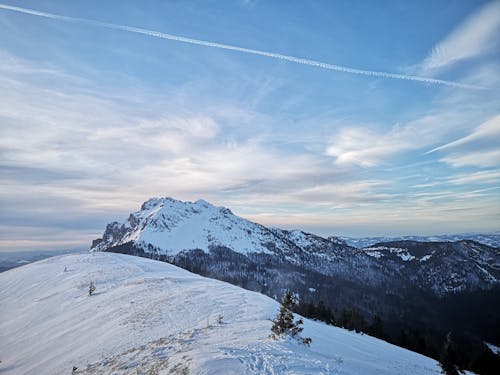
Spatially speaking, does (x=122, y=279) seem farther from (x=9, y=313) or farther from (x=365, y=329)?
(x=365, y=329)

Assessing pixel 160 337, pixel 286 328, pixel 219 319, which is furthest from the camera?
pixel 219 319

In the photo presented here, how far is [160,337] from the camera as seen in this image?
17875 millimetres

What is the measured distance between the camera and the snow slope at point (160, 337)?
1241cm

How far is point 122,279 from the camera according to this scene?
129 feet

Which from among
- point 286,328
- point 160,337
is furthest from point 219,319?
point 286,328

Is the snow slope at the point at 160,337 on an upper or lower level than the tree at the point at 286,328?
lower

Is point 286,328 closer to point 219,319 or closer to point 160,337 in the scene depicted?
point 219,319

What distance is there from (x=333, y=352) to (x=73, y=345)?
17.2 m

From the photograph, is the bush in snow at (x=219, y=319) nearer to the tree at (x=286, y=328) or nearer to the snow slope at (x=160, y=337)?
the snow slope at (x=160, y=337)

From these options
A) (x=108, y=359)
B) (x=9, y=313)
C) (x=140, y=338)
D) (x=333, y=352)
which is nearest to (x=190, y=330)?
(x=140, y=338)

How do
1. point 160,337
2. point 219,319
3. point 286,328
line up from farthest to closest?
point 219,319 → point 160,337 → point 286,328

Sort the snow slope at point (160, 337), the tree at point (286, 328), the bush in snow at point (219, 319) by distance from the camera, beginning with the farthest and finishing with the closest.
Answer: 1. the bush in snow at point (219, 319)
2. the tree at point (286, 328)
3. the snow slope at point (160, 337)

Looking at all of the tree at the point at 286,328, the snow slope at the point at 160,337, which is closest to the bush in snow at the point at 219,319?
the snow slope at the point at 160,337

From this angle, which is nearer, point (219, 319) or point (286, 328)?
point (286, 328)
